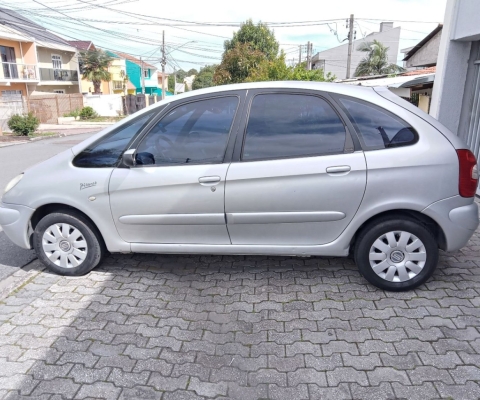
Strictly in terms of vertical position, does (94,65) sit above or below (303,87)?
above

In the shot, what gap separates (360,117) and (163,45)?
42.2m

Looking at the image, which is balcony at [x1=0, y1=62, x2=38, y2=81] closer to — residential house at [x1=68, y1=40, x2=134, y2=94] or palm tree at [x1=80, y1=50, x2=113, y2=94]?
palm tree at [x1=80, y1=50, x2=113, y2=94]

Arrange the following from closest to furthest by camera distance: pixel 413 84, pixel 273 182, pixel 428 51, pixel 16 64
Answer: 1. pixel 273 182
2. pixel 413 84
3. pixel 428 51
4. pixel 16 64

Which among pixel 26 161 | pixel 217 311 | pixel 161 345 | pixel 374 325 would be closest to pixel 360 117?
pixel 374 325

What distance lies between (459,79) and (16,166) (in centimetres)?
1039

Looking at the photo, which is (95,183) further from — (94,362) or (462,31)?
(462,31)

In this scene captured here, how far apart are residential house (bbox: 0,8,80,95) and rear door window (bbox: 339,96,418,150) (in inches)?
1155

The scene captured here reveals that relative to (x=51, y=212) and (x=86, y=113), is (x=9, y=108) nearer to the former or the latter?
(x=86, y=113)

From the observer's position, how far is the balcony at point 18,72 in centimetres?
2644

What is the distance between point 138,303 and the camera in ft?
10.5

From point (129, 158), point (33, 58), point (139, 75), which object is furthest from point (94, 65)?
point (129, 158)

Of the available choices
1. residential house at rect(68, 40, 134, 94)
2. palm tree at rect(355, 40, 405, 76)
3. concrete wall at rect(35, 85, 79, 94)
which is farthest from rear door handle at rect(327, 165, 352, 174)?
residential house at rect(68, 40, 134, 94)

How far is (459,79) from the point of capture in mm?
6500

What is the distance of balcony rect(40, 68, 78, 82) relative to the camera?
3108cm
